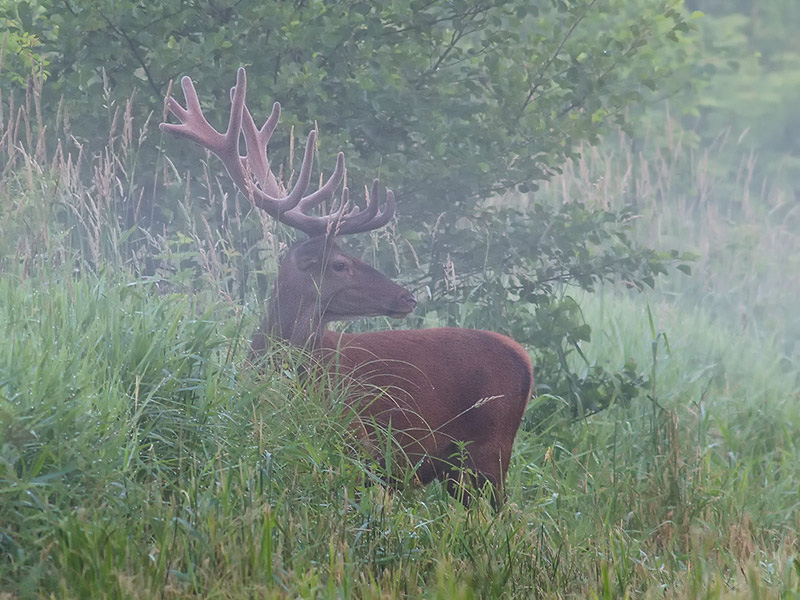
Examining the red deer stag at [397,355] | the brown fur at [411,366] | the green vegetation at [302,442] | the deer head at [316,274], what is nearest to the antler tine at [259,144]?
the deer head at [316,274]

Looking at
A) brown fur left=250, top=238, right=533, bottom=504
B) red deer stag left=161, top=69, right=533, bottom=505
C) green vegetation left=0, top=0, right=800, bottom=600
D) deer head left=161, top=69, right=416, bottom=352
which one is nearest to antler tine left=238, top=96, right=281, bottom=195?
deer head left=161, top=69, right=416, bottom=352

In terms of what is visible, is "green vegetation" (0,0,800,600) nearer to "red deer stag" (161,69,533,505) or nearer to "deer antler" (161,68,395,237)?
"red deer stag" (161,69,533,505)

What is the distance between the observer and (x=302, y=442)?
3.69 metres

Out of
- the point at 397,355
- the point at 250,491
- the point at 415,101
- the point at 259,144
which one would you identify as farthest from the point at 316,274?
the point at 250,491

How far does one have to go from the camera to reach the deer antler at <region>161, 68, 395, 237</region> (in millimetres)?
5227

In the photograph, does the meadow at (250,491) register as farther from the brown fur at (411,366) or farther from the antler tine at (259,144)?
the antler tine at (259,144)

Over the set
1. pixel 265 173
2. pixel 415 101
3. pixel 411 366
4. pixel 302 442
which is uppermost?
pixel 415 101

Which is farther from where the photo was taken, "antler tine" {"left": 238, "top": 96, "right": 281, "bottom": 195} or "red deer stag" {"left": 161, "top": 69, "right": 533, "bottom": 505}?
"antler tine" {"left": 238, "top": 96, "right": 281, "bottom": 195}

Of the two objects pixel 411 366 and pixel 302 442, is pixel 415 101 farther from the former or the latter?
pixel 302 442

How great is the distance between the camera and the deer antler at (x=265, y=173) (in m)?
5.23

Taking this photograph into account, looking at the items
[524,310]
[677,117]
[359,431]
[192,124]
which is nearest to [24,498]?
[359,431]

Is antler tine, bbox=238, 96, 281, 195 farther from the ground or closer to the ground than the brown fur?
farther from the ground

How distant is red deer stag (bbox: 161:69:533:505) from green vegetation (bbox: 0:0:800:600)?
0.79ft

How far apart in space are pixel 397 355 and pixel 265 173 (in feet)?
4.76
